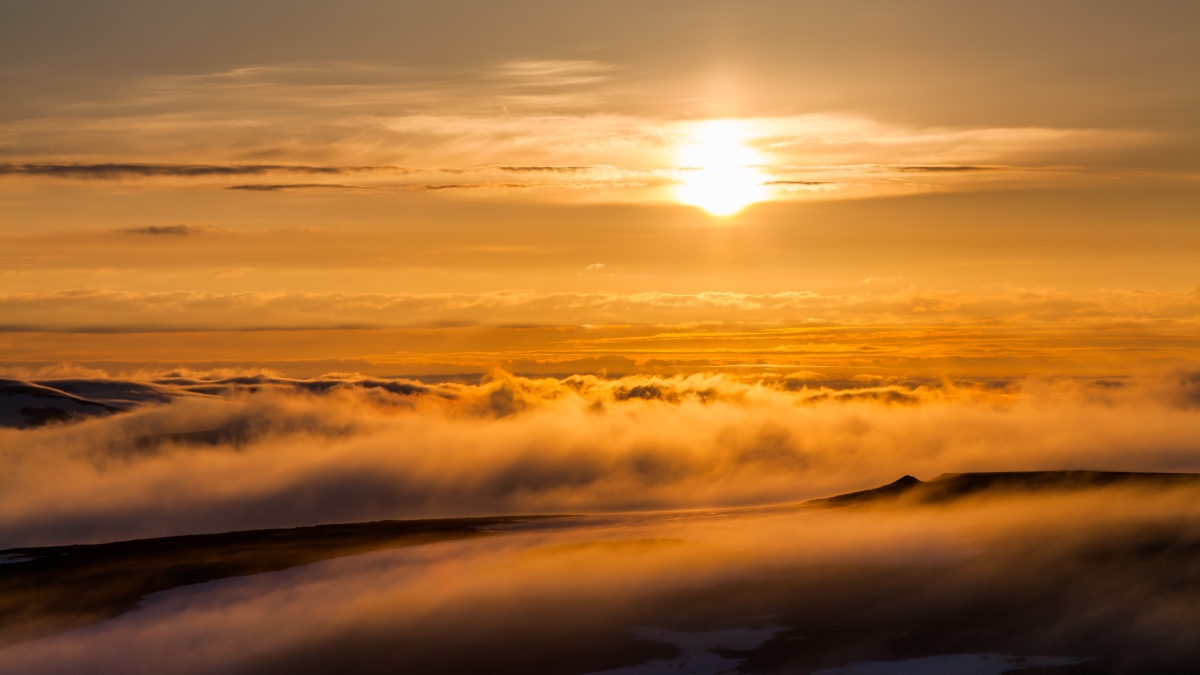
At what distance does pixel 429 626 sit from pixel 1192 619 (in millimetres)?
87389

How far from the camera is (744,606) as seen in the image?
139375mm

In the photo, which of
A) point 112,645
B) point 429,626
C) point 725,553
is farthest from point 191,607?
point 725,553

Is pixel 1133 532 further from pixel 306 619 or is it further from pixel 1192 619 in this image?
pixel 306 619

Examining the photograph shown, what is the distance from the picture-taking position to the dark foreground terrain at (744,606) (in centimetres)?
11769

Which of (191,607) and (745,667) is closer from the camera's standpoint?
(745,667)

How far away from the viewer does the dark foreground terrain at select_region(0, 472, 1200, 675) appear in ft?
386

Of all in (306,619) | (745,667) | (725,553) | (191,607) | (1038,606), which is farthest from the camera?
(725,553)

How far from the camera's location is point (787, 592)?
144625 millimetres

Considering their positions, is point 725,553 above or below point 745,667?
above

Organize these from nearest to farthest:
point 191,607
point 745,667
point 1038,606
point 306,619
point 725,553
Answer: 1. point 745,667
2. point 1038,606
3. point 306,619
4. point 191,607
5. point 725,553

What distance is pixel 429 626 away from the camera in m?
133

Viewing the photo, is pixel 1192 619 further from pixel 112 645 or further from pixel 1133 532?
pixel 112 645

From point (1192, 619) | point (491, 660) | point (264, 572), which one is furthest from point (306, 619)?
point (1192, 619)

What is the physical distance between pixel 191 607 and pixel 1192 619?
423 feet
